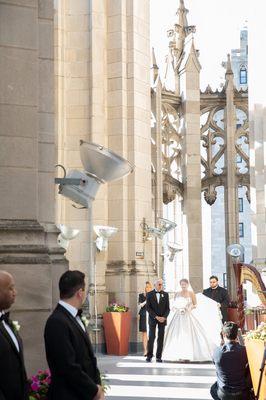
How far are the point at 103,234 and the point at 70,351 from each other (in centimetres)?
1487

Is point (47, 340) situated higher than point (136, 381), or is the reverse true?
point (47, 340)

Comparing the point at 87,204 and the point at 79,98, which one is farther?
the point at 79,98

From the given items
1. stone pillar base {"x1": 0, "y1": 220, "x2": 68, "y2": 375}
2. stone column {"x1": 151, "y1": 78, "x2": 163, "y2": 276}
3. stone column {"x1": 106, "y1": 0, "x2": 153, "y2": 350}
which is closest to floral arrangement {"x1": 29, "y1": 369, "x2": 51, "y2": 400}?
stone pillar base {"x1": 0, "y1": 220, "x2": 68, "y2": 375}

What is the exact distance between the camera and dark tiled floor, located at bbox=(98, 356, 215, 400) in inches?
452

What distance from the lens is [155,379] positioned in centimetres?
1358

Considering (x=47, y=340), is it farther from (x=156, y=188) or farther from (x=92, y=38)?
(x=156, y=188)

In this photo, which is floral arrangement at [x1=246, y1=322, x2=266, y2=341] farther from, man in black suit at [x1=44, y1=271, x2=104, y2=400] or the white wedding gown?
the white wedding gown

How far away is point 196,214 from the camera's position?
94.3 feet

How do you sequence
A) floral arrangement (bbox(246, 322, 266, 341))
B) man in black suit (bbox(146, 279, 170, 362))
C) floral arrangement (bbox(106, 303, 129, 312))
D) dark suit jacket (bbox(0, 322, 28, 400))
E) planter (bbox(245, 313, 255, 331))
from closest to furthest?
dark suit jacket (bbox(0, 322, 28, 400)), floral arrangement (bbox(246, 322, 266, 341)), planter (bbox(245, 313, 255, 331)), man in black suit (bbox(146, 279, 170, 362)), floral arrangement (bbox(106, 303, 129, 312))

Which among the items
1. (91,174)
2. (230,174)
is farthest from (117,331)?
(230,174)

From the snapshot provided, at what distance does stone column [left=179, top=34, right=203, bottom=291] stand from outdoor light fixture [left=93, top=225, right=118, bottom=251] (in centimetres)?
867

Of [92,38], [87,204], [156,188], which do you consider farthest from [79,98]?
[87,204]

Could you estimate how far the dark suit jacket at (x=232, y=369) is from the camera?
330 inches

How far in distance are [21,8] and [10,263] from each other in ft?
7.97
